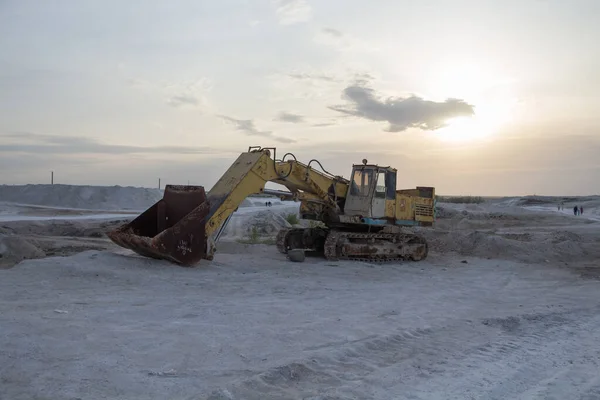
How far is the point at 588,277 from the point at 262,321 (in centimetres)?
1061

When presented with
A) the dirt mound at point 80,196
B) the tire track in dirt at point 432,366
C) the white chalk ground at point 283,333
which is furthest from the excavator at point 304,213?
the dirt mound at point 80,196

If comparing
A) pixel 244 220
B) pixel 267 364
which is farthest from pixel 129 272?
pixel 244 220

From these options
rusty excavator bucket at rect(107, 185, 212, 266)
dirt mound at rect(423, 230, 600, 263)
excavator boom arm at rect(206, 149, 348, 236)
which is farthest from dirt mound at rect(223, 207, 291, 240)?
rusty excavator bucket at rect(107, 185, 212, 266)

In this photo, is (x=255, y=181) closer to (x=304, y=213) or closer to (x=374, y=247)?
(x=304, y=213)

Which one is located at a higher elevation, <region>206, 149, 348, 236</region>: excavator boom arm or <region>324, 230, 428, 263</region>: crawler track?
<region>206, 149, 348, 236</region>: excavator boom arm

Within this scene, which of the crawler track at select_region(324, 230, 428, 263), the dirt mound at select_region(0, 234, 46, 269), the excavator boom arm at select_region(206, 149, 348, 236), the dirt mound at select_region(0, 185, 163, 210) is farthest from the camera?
the dirt mound at select_region(0, 185, 163, 210)

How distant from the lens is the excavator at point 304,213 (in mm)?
11977

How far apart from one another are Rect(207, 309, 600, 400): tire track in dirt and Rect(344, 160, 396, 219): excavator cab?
24.8ft

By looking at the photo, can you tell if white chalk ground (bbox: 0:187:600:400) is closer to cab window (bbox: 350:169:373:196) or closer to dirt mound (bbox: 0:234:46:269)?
cab window (bbox: 350:169:373:196)

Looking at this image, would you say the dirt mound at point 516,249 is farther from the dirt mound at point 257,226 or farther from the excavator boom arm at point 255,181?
the dirt mound at point 257,226

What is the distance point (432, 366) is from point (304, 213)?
10318mm

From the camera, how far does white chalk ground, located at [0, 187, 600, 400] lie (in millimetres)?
5438

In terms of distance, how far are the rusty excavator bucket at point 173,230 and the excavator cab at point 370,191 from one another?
5055 mm

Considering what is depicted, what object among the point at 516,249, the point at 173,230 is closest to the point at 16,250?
the point at 173,230
